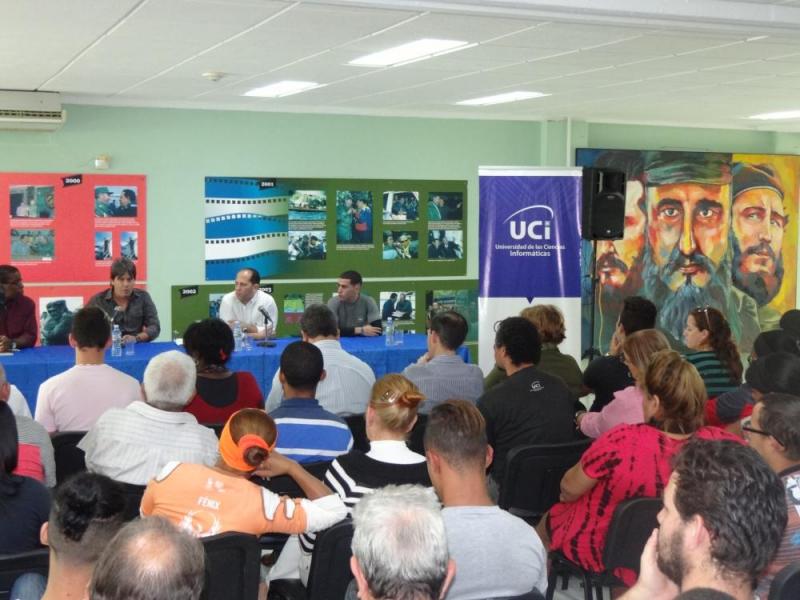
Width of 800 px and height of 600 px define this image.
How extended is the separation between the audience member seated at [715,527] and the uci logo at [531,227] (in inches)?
260

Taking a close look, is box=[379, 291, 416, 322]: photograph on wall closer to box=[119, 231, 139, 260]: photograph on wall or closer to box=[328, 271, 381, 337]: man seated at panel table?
box=[328, 271, 381, 337]: man seated at panel table

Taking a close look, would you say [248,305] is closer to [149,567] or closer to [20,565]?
[20,565]

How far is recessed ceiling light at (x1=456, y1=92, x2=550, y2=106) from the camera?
8.85 metres

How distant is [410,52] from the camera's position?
644 cm

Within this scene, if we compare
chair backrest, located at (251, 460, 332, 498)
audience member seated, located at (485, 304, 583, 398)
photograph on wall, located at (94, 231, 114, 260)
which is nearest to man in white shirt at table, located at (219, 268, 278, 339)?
photograph on wall, located at (94, 231, 114, 260)

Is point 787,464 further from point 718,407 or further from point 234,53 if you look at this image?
point 234,53

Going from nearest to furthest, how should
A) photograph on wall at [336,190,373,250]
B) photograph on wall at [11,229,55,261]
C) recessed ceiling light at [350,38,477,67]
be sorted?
recessed ceiling light at [350,38,477,67] < photograph on wall at [11,229,55,261] < photograph on wall at [336,190,373,250]

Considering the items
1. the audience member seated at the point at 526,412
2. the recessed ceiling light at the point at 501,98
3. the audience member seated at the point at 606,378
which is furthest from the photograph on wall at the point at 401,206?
the audience member seated at the point at 526,412

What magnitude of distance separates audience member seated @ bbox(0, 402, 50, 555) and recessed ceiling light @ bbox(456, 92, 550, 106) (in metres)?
6.59

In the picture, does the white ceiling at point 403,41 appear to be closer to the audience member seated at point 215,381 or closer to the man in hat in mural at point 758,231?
the audience member seated at point 215,381

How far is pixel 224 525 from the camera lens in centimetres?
293

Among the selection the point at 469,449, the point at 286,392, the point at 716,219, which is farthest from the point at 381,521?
the point at 716,219

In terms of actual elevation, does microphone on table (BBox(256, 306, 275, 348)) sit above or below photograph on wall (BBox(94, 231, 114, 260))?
below

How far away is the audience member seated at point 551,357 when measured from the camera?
5512mm
